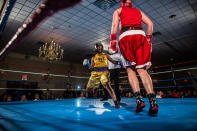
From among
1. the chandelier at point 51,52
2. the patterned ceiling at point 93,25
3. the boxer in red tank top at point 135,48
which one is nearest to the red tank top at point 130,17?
the boxer in red tank top at point 135,48

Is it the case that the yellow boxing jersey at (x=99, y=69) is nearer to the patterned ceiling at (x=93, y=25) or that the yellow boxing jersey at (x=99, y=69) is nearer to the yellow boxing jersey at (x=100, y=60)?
the yellow boxing jersey at (x=100, y=60)

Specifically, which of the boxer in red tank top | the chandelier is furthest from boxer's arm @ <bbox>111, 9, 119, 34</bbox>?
the chandelier

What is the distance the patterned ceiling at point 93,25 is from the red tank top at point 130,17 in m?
2.12

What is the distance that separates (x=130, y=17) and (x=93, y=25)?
4.37 metres

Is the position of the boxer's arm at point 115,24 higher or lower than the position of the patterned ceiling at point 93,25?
lower

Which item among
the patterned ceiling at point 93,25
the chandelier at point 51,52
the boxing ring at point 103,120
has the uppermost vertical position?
the patterned ceiling at point 93,25

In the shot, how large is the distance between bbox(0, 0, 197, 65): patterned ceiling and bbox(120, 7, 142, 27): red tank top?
6.95 ft

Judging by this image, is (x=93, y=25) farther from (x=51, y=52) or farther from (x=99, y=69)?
(x=99, y=69)

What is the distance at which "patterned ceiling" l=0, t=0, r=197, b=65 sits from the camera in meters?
4.32

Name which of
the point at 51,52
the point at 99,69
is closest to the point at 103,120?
the point at 99,69

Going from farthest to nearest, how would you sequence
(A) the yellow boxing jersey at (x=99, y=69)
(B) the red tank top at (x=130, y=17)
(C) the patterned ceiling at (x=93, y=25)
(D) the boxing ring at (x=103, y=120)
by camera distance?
1. (C) the patterned ceiling at (x=93, y=25)
2. (A) the yellow boxing jersey at (x=99, y=69)
3. (B) the red tank top at (x=130, y=17)
4. (D) the boxing ring at (x=103, y=120)

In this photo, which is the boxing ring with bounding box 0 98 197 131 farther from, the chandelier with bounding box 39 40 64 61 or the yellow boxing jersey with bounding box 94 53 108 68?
the chandelier with bounding box 39 40 64 61

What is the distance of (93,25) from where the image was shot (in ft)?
18.0

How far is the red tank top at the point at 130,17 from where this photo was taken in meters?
1.34
